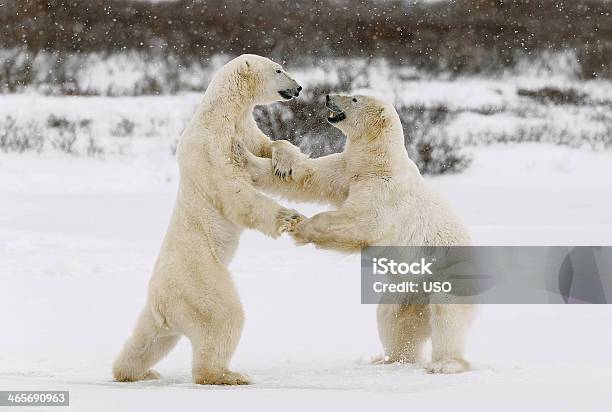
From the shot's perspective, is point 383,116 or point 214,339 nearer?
point 214,339

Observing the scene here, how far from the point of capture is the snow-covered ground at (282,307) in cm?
A: 306

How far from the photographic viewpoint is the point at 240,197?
3438 mm

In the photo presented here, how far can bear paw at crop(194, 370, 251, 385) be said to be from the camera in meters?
3.35

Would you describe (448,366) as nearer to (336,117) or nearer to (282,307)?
(336,117)

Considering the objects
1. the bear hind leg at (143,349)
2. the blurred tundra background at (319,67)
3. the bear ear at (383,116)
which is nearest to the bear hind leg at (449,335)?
the bear ear at (383,116)

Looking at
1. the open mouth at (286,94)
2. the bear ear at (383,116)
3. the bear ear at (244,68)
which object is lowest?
the bear ear at (383,116)

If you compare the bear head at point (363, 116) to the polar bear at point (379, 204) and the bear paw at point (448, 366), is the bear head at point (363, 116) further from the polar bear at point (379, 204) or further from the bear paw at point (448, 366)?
the bear paw at point (448, 366)

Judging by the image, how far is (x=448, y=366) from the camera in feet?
11.6

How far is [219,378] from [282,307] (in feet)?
6.59

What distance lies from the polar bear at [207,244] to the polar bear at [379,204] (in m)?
0.15

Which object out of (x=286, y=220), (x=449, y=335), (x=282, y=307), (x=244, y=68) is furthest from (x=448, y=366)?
(x=282, y=307)

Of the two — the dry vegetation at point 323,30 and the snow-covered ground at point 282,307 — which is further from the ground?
the dry vegetation at point 323,30

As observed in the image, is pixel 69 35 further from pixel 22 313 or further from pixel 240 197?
pixel 240 197

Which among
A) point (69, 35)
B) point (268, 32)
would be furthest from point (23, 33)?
point (268, 32)
